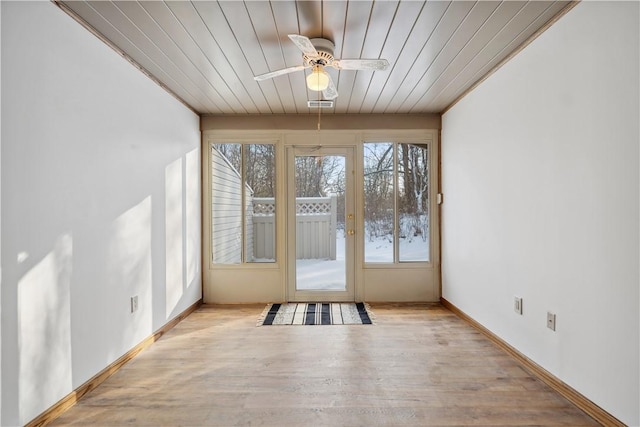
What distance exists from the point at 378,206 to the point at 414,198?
1.46 feet

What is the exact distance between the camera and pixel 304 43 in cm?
193

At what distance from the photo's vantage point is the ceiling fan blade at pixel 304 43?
183 cm

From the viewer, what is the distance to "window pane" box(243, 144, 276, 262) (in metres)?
4.12

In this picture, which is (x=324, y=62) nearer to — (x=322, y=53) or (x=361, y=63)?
(x=322, y=53)

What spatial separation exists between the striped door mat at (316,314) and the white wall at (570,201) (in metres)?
1.22

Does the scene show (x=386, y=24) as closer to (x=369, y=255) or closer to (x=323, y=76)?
(x=323, y=76)

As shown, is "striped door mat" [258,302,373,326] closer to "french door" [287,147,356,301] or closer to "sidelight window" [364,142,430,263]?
"french door" [287,147,356,301]

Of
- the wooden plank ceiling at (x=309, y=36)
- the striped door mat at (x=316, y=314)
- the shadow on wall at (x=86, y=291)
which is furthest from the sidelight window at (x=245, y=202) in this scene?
the wooden plank ceiling at (x=309, y=36)

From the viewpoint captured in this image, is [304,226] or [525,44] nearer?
[525,44]

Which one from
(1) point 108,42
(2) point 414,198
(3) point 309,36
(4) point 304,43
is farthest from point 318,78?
(2) point 414,198

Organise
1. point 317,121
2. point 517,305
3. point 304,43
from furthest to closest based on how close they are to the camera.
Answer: point 317,121 → point 517,305 → point 304,43

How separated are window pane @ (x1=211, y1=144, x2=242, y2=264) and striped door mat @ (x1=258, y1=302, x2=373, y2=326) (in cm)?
83

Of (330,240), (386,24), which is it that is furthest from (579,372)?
(330,240)

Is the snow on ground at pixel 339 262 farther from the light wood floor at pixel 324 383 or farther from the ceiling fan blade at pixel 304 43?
the ceiling fan blade at pixel 304 43
